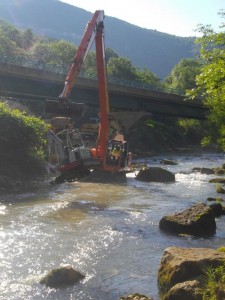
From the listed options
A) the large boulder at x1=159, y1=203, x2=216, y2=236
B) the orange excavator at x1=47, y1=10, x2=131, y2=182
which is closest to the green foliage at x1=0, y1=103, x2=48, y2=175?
the orange excavator at x1=47, y1=10, x2=131, y2=182

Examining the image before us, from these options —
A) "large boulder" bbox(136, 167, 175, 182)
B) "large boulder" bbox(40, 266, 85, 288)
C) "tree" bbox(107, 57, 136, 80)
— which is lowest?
"large boulder" bbox(136, 167, 175, 182)

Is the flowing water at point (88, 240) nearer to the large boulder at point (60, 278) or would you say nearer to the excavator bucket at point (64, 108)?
the large boulder at point (60, 278)

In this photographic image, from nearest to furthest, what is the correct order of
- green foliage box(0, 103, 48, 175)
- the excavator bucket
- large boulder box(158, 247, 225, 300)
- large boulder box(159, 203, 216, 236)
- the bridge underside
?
large boulder box(158, 247, 225, 300), large boulder box(159, 203, 216, 236), the excavator bucket, green foliage box(0, 103, 48, 175), the bridge underside

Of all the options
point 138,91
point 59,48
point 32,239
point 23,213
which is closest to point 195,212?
point 32,239

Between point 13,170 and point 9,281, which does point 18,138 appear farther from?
point 9,281

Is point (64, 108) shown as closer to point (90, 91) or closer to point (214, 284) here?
point (214, 284)

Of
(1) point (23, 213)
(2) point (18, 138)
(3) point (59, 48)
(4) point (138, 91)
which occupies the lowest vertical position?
(1) point (23, 213)

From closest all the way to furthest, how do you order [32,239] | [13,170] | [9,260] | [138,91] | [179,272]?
1. [179,272]
2. [9,260]
3. [32,239]
4. [13,170]
5. [138,91]

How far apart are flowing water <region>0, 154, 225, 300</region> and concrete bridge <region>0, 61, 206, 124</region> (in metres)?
26.9

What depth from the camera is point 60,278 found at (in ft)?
31.3

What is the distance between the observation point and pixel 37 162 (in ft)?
88.0

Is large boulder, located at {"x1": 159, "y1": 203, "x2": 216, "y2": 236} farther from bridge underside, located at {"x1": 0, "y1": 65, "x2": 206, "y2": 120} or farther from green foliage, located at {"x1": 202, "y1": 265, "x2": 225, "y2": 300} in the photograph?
bridge underside, located at {"x1": 0, "y1": 65, "x2": 206, "y2": 120}

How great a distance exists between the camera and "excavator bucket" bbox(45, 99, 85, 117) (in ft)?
79.2

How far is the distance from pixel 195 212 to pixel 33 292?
741cm
